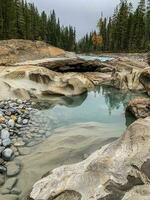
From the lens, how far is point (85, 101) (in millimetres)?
15320

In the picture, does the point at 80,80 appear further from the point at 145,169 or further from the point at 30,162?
the point at 145,169

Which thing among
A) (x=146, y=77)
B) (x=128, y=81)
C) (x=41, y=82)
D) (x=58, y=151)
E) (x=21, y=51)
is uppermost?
(x=21, y=51)

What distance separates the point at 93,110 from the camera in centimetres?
1320

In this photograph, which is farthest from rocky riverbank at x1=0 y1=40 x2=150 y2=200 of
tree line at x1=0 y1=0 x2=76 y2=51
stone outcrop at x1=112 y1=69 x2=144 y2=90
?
tree line at x1=0 y1=0 x2=76 y2=51

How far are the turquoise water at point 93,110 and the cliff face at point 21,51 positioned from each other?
30.1 feet

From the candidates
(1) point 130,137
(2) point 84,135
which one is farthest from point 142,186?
(2) point 84,135

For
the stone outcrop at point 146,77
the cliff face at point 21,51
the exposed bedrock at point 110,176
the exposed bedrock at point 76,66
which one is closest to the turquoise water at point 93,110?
the stone outcrop at point 146,77

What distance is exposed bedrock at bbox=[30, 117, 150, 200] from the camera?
4.41 m

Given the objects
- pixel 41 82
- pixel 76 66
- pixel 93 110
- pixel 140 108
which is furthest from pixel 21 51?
pixel 140 108

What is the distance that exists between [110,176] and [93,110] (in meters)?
8.59

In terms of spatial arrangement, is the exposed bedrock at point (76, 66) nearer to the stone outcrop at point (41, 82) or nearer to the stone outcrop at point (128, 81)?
the stone outcrop at point (128, 81)

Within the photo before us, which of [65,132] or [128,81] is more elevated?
[128,81]

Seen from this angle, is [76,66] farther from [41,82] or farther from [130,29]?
[130,29]

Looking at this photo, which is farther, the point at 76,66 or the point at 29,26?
the point at 29,26
